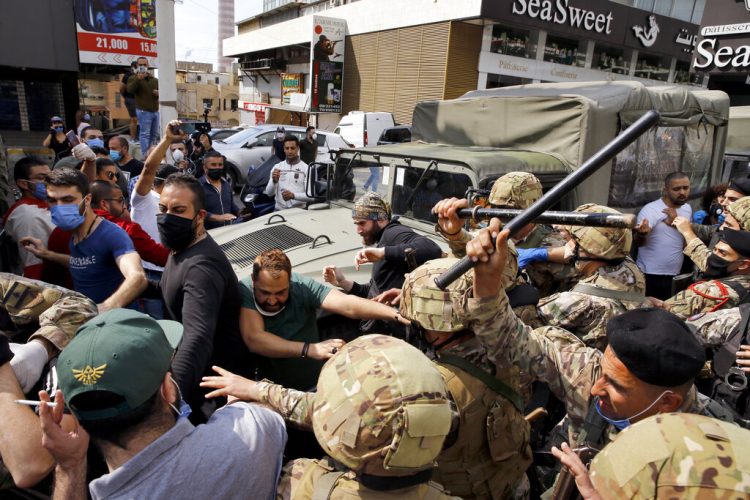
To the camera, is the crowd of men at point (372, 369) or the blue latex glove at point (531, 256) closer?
the crowd of men at point (372, 369)

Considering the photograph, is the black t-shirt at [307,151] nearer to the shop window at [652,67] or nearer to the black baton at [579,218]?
the black baton at [579,218]

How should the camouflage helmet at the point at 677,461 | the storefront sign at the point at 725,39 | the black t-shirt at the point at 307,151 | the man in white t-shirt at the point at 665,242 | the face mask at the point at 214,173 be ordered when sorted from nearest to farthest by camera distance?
the camouflage helmet at the point at 677,461 < the man in white t-shirt at the point at 665,242 < the face mask at the point at 214,173 < the black t-shirt at the point at 307,151 < the storefront sign at the point at 725,39

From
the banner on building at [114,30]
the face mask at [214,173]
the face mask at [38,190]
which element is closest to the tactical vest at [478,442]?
the face mask at [38,190]

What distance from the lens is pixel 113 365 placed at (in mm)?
1124

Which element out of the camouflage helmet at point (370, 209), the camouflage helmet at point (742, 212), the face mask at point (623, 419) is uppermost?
the camouflage helmet at point (742, 212)

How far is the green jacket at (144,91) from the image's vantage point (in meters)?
7.86

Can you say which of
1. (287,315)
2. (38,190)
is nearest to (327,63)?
(38,190)

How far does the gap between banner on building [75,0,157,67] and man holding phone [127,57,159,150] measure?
5.06 m

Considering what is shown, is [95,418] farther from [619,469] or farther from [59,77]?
[59,77]

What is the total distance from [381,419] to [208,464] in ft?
1.46

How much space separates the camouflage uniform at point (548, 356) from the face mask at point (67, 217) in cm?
221

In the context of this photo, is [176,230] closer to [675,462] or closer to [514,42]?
[675,462]

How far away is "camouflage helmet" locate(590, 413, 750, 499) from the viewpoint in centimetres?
88

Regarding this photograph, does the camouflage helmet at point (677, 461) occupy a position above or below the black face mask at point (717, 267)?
above
